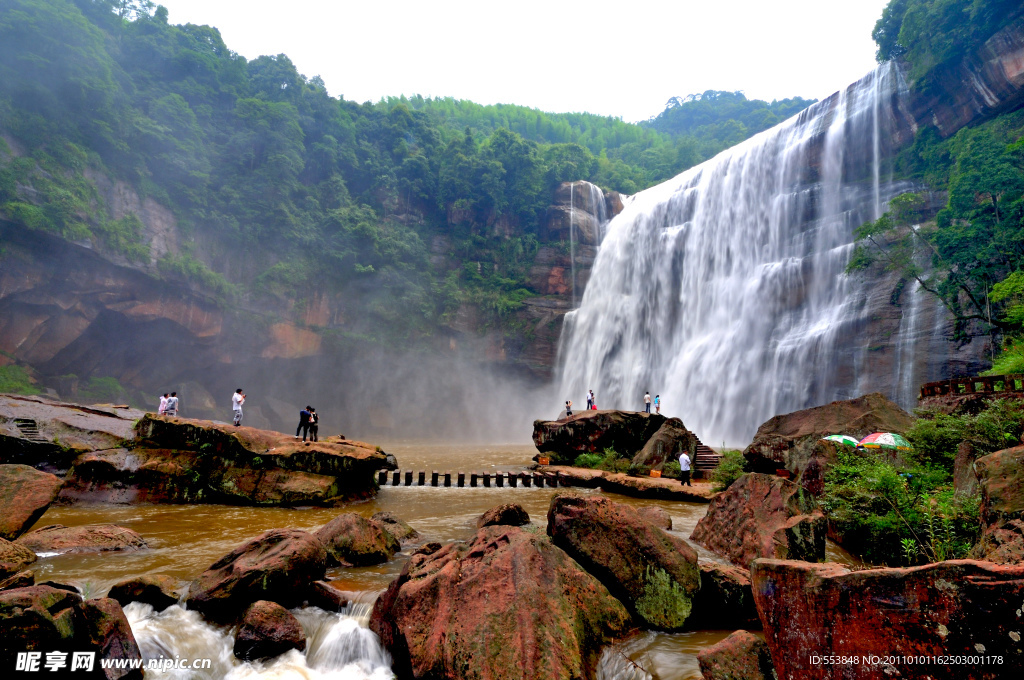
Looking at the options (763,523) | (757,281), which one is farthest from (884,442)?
(757,281)

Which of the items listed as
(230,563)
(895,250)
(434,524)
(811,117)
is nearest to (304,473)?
A: (434,524)

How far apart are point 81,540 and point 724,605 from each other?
8867mm

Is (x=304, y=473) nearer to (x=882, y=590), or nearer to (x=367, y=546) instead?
(x=367, y=546)

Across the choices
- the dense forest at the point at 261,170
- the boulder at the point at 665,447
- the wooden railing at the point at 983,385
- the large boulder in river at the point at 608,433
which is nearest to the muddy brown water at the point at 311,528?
the boulder at the point at 665,447

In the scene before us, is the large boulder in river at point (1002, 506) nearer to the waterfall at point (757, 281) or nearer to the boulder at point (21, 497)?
the boulder at point (21, 497)

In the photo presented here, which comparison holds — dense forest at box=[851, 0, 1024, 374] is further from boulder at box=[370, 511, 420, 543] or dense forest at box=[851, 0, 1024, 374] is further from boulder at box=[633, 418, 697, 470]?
boulder at box=[370, 511, 420, 543]

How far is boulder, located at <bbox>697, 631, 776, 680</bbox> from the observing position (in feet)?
11.6

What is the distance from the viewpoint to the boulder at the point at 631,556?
503cm

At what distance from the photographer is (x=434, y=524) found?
9945 millimetres

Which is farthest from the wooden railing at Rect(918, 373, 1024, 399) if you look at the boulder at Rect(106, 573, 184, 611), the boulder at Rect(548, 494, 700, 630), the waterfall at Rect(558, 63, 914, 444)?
the boulder at Rect(106, 573, 184, 611)

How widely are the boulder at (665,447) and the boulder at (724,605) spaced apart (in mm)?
10681

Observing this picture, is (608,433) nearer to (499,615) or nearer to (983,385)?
(983,385)

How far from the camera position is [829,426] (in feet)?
46.6

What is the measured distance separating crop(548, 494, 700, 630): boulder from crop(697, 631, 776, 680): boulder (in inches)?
48.0
